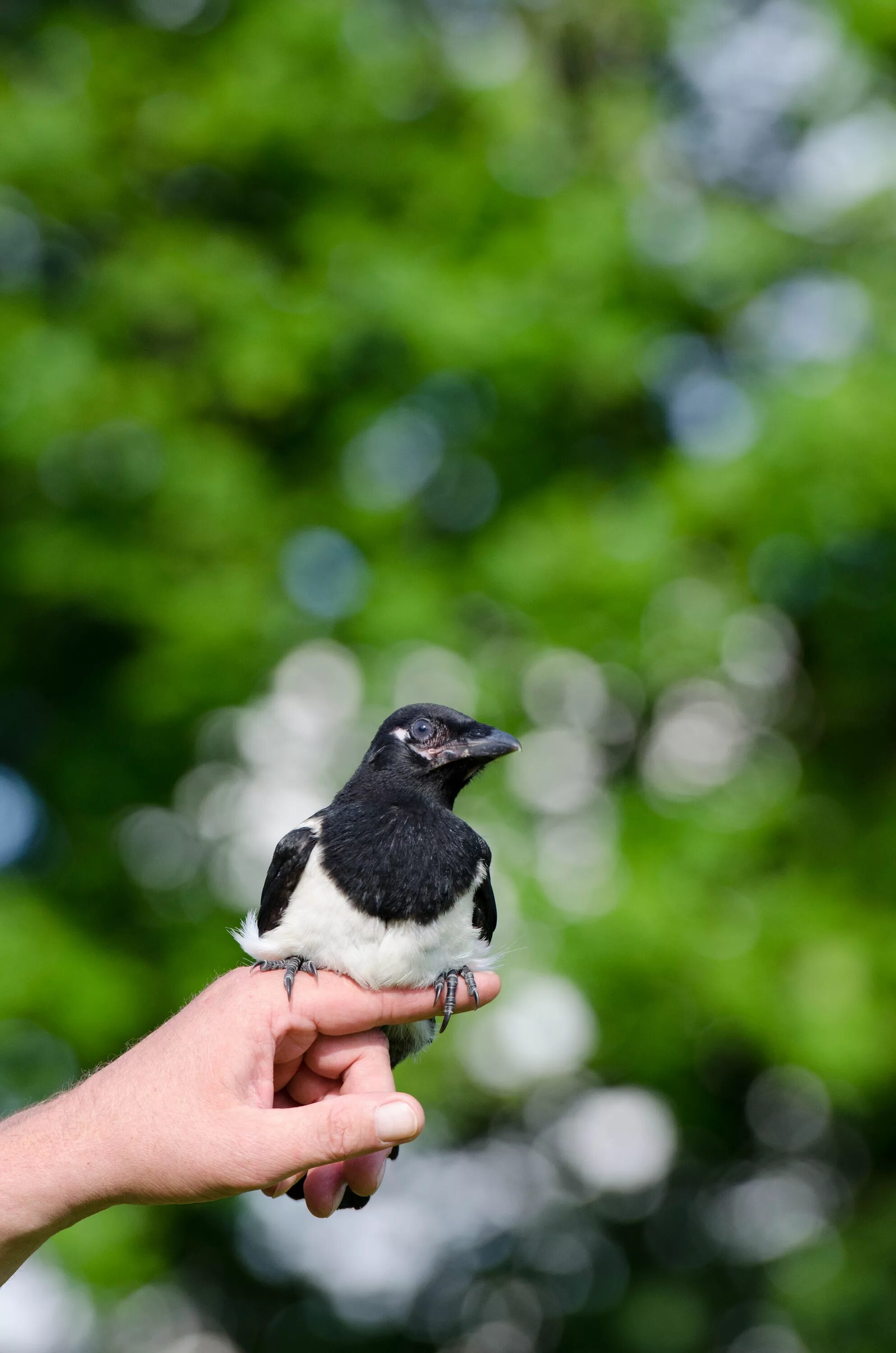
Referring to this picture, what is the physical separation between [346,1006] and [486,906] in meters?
0.49

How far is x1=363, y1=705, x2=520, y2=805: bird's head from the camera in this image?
10.3 ft

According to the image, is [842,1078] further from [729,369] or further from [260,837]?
[729,369]

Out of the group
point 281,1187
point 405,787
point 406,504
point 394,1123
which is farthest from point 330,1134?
point 406,504

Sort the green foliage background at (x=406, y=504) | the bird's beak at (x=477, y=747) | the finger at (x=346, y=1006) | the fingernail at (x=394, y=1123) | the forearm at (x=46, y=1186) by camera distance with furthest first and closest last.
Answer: the green foliage background at (x=406, y=504) < the bird's beak at (x=477, y=747) < the finger at (x=346, y=1006) < the forearm at (x=46, y=1186) < the fingernail at (x=394, y=1123)

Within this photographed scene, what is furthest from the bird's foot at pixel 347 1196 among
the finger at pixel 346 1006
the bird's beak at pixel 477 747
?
the bird's beak at pixel 477 747

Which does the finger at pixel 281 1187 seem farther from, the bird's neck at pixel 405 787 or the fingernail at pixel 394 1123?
the bird's neck at pixel 405 787

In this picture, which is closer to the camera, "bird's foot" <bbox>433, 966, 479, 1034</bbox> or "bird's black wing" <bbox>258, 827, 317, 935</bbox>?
"bird's foot" <bbox>433, 966, 479, 1034</bbox>

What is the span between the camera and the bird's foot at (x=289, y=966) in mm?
2805

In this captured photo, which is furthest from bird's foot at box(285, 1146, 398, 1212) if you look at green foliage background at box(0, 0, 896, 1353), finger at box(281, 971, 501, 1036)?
green foliage background at box(0, 0, 896, 1353)

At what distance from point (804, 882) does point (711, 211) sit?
4.00 meters

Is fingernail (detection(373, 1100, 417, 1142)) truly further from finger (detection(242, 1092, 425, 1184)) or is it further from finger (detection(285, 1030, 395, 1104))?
finger (detection(285, 1030, 395, 1104))

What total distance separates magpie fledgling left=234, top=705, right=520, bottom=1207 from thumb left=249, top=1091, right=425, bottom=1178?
1.11ft

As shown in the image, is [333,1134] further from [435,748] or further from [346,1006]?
[435,748]

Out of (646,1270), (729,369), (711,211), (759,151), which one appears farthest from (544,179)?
(646,1270)
